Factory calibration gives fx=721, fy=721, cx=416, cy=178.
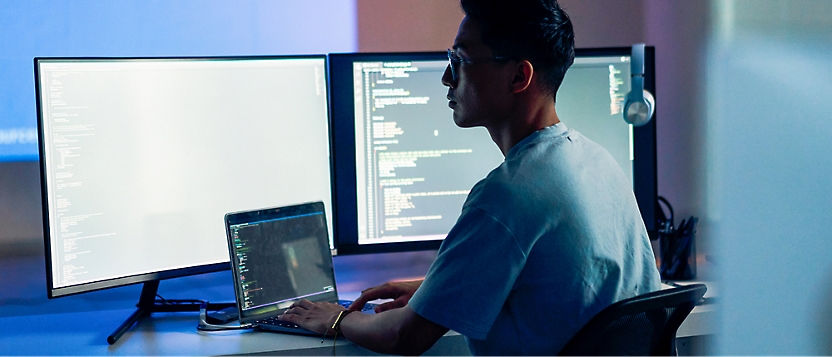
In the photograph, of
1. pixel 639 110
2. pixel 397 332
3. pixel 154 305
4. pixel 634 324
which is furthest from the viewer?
pixel 639 110

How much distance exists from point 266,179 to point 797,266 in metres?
1.16

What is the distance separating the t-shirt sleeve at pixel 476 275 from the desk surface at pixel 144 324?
0.35 metres

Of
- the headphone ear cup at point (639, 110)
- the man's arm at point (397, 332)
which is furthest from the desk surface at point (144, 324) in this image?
the headphone ear cup at point (639, 110)

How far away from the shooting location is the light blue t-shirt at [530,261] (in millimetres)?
994

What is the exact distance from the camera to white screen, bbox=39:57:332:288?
1.40 metres

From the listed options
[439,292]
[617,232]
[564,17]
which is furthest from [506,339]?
[564,17]

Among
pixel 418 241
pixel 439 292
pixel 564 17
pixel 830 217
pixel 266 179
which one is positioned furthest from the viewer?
pixel 418 241

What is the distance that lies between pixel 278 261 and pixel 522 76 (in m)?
0.64

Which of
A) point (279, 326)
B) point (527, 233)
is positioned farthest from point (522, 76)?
point (279, 326)

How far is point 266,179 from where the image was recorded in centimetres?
164

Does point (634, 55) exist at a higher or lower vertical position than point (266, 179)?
higher

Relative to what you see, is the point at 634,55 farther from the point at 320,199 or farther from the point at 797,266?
the point at 797,266

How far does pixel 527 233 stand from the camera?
0.99 meters

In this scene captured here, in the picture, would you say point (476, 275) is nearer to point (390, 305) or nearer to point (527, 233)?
point (527, 233)
